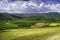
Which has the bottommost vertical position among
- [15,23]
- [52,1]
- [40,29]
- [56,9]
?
[40,29]

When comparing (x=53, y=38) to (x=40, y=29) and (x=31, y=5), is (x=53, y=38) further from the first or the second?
(x=31, y=5)

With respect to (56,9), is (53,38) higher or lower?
lower

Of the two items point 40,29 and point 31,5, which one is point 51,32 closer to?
point 40,29

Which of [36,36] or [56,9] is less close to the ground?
[56,9]

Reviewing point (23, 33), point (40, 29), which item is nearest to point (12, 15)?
point (23, 33)

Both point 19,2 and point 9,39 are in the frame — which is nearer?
point 9,39

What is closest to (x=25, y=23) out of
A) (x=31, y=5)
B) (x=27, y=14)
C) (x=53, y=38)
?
(x=27, y=14)
